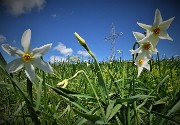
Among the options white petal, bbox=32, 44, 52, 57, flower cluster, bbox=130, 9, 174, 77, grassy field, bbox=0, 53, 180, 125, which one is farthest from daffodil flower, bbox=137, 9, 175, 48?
white petal, bbox=32, 44, 52, 57

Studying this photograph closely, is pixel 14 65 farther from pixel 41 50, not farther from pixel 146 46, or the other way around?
pixel 146 46

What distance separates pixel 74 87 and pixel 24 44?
67cm

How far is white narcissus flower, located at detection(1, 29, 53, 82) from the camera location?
55 cm

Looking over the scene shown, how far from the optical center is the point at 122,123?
0.63 meters

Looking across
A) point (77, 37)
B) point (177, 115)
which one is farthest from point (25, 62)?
point (177, 115)

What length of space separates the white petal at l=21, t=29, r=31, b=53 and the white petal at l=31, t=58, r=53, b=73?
3cm

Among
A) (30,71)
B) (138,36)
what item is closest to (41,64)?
(30,71)

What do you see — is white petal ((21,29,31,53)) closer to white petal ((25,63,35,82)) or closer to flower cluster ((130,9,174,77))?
white petal ((25,63,35,82))

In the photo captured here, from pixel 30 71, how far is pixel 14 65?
0.04m

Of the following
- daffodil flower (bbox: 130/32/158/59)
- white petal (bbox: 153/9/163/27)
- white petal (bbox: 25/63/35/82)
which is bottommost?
white petal (bbox: 25/63/35/82)

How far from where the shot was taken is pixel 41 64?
1.86 feet

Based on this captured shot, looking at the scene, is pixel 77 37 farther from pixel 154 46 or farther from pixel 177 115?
pixel 177 115

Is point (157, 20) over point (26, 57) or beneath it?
over

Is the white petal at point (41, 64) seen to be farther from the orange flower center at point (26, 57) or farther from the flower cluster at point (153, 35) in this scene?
the flower cluster at point (153, 35)
